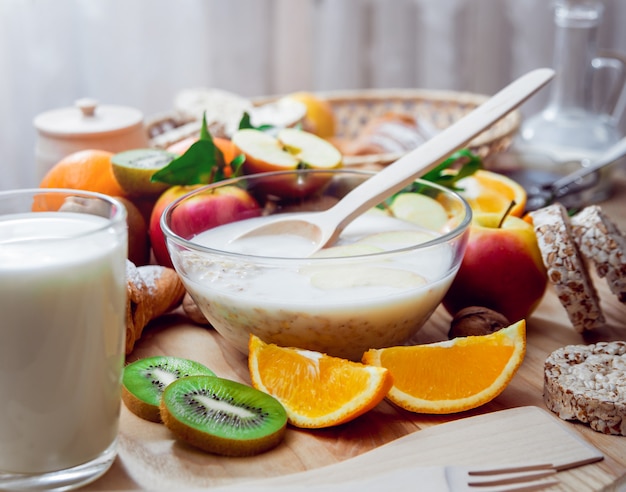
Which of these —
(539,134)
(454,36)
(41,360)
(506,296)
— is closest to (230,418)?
(41,360)

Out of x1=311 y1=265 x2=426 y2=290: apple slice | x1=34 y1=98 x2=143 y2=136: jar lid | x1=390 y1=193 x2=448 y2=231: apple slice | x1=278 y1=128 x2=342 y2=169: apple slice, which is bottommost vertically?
x1=390 y1=193 x2=448 y2=231: apple slice

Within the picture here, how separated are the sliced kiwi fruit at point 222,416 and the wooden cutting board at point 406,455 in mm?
18

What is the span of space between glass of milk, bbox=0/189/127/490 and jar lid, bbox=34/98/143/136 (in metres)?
0.65

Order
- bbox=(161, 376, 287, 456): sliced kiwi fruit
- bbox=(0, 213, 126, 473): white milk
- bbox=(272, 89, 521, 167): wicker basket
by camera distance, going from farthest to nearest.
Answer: bbox=(272, 89, 521, 167): wicker basket, bbox=(161, 376, 287, 456): sliced kiwi fruit, bbox=(0, 213, 126, 473): white milk

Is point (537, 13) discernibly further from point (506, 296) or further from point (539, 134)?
point (506, 296)

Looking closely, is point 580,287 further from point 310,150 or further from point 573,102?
point 573,102

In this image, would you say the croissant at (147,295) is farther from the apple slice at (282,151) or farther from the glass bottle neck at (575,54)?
the glass bottle neck at (575,54)

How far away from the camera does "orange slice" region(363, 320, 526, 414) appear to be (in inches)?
33.8

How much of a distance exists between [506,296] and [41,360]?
2.05 feet

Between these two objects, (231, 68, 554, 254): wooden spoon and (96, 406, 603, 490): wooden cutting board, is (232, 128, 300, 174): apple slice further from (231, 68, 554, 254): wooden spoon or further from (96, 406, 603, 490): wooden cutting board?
(96, 406, 603, 490): wooden cutting board

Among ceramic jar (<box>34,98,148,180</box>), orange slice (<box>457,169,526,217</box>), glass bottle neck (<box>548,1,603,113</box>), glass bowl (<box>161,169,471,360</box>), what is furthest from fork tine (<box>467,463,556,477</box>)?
glass bottle neck (<box>548,1,603,113</box>)

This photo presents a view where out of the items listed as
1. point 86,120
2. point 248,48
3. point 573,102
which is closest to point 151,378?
point 86,120

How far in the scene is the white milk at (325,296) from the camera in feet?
2.86

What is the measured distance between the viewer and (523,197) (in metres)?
1.28
